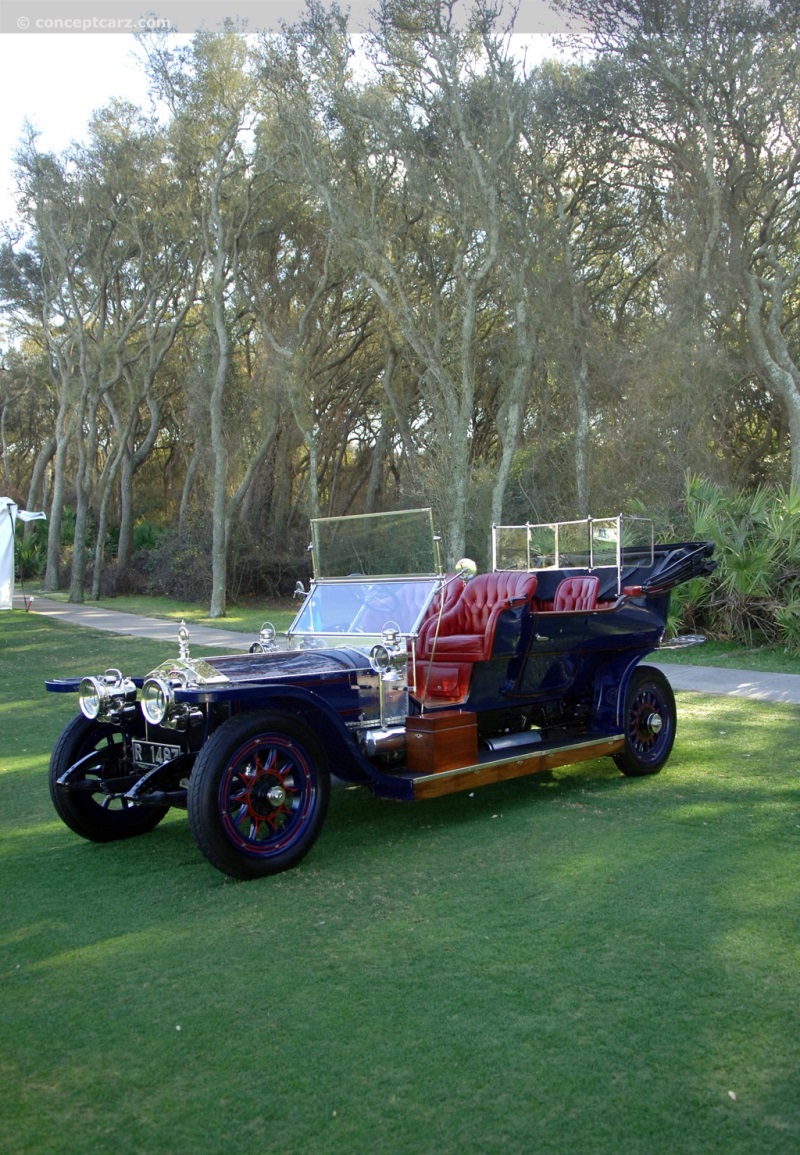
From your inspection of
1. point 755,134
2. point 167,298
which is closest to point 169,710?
point 755,134

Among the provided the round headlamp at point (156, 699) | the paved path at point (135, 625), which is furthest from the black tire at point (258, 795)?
the paved path at point (135, 625)

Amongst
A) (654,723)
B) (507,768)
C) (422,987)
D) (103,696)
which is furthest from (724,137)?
(422,987)

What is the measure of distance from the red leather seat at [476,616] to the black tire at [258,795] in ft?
4.66

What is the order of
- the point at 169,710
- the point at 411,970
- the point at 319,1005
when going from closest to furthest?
the point at 319,1005 → the point at 411,970 → the point at 169,710

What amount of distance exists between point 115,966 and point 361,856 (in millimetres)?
1706

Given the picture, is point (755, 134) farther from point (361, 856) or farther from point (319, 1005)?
point (319, 1005)

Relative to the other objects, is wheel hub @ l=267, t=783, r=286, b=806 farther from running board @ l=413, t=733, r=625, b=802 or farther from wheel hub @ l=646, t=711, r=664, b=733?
wheel hub @ l=646, t=711, r=664, b=733

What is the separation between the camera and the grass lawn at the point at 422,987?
10.3ft

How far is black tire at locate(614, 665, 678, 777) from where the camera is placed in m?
7.42

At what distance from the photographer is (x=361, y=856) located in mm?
5711

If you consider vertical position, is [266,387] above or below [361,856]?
above

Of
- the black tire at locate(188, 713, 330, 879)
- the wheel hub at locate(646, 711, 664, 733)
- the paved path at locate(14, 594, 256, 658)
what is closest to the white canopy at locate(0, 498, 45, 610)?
the paved path at locate(14, 594, 256, 658)

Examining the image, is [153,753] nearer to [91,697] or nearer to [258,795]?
[91,697]

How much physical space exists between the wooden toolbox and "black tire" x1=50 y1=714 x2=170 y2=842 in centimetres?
165
